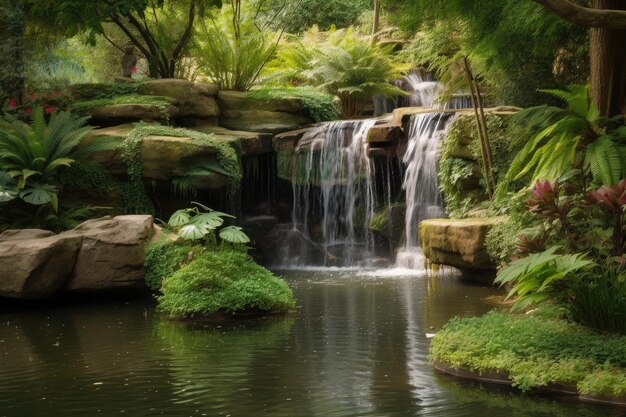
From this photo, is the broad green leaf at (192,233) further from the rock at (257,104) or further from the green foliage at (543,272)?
the rock at (257,104)

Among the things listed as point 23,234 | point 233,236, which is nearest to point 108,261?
point 23,234

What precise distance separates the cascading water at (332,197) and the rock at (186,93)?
1995mm

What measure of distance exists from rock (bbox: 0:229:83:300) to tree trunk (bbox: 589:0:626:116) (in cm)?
701

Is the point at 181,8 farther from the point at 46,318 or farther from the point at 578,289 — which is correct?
the point at 578,289

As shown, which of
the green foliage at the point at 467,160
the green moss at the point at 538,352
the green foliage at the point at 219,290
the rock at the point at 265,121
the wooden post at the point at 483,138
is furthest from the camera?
the rock at the point at 265,121

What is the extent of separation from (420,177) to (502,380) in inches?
352

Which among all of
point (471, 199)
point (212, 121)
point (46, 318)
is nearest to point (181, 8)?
point (212, 121)

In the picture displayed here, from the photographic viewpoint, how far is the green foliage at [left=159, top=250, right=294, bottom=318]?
33.6 ft

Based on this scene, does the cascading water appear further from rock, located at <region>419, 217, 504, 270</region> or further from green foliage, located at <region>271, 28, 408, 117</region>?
rock, located at <region>419, 217, 504, 270</region>

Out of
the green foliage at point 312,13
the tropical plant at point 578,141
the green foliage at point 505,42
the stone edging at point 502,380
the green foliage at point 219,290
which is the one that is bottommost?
the stone edging at point 502,380

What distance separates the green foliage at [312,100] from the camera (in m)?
17.8

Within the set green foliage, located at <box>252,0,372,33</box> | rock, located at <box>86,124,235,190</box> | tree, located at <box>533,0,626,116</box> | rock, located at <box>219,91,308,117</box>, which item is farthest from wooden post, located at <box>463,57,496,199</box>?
green foliage, located at <box>252,0,372,33</box>

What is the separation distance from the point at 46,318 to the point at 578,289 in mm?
6816

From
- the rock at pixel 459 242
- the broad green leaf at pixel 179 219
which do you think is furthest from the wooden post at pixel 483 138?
the broad green leaf at pixel 179 219
